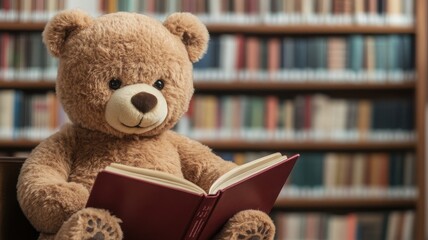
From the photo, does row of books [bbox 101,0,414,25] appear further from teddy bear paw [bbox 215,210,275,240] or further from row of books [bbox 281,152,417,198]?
teddy bear paw [bbox 215,210,275,240]

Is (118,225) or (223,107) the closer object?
(118,225)

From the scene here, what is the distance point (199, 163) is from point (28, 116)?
1.71 metres

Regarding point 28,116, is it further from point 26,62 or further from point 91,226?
point 91,226

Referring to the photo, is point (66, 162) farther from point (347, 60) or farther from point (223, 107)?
point (347, 60)

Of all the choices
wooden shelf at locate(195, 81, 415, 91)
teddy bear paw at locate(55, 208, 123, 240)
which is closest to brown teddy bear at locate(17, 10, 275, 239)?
teddy bear paw at locate(55, 208, 123, 240)

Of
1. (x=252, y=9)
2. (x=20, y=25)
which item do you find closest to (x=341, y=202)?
(x=252, y=9)

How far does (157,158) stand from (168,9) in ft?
5.58

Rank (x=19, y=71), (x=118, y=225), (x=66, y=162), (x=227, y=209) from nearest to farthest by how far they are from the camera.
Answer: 1. (x=118, y=225)
2. (x=227, y=209)
3. (x=66, y=162)
4. (x=19, y=71)

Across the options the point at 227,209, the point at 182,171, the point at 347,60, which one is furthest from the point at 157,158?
the point at 347,60

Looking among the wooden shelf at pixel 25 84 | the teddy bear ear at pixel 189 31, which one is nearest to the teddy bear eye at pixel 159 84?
the teddy bear ear at pixel 189 31

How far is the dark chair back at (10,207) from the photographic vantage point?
1.27 metres

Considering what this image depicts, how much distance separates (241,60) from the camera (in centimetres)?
291

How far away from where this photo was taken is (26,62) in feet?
9.46

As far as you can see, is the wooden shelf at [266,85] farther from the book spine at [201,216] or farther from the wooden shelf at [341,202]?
the book spine at [201,216]
